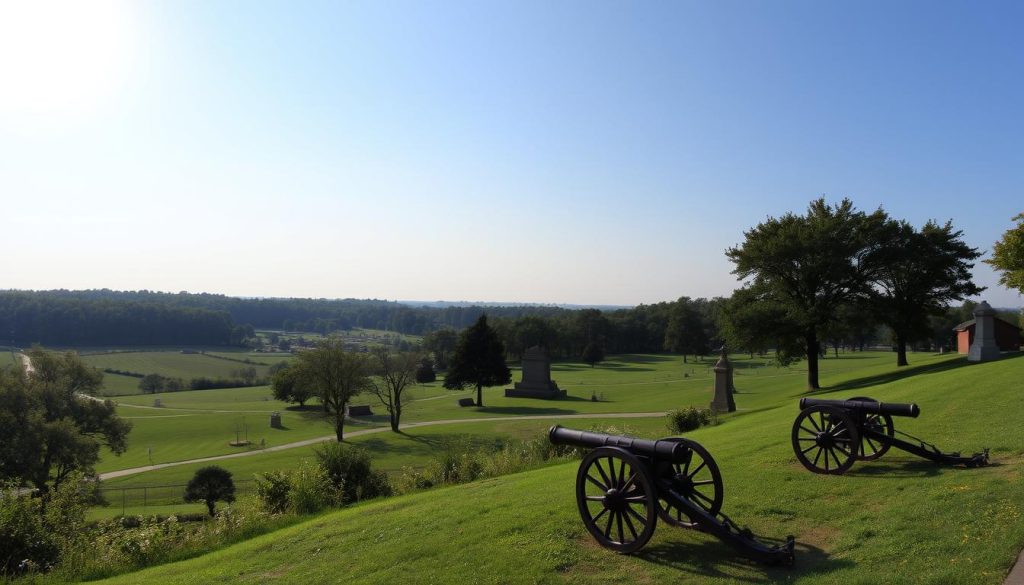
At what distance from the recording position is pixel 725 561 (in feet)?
22.0

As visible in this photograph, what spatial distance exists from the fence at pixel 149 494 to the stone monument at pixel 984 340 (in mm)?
29494

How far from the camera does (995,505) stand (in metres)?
7.19

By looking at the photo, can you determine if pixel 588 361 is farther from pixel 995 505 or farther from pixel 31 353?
pixel 995 505

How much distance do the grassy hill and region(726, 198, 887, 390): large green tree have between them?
18.2 m

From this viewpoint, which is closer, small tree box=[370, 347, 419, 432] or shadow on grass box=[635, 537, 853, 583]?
shadow on grass box=[635, 537, 853, 583]

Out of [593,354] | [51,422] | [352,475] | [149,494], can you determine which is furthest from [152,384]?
[352,475]

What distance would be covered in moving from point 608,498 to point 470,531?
7.44ft

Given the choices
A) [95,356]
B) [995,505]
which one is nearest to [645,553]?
[995,505]

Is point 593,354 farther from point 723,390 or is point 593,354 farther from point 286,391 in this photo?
point 723,390

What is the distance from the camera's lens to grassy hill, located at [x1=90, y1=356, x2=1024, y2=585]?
629 cm

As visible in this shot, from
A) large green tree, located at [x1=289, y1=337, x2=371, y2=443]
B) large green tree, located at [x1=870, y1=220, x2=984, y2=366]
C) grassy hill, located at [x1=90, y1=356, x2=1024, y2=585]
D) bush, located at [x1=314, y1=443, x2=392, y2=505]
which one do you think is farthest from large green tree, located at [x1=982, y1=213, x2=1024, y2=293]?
large green tree, located at [x1=289, y1=337, x2=371, y2=443]

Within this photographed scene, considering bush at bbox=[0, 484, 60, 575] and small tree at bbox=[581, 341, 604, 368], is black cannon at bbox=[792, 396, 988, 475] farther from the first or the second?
small tree at bbox=[581, 341, 604, 368]

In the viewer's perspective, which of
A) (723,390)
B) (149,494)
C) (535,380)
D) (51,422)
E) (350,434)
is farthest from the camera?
(535,380)

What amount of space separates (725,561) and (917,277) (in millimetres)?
30346
